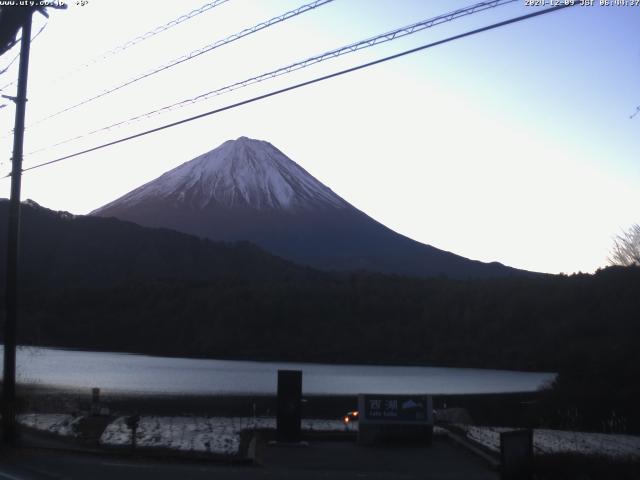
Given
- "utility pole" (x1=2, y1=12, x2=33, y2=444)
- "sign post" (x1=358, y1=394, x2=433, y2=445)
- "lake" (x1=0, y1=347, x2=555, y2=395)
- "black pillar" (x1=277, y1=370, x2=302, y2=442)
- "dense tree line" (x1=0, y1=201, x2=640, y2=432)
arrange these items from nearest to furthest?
1. "black pillar" (x1=277, y1=370, x2=302, y2=442)
2. "sign post" (x1=358, y1=394, x2=433, y2=445)
3. "utility pole" (x1=2, y1=12, x2=33, y2=444)
4. "lake" (x1=0, y1=347, x2=555, y2=395)
5. "dense tree line" (x1=0, y1=201, x2=640, y2=432)

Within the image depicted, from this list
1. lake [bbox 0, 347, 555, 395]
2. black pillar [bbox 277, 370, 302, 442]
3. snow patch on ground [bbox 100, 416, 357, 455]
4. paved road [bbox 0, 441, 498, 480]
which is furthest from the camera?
lake [bbox 0, 347, 555, 395]

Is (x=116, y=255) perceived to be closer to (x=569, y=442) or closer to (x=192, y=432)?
(x=192, y=432)

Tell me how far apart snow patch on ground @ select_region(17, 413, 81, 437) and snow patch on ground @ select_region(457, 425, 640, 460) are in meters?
8.15

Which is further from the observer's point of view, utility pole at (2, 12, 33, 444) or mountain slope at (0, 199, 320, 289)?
mountain slope at (0, 199, 320, 289)

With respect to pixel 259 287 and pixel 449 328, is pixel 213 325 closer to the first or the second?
pixel 259 287

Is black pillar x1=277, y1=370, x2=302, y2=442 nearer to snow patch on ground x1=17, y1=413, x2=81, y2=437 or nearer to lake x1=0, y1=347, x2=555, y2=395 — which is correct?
snow patch on ground x1=17, y1=413, x2=81, y2=437

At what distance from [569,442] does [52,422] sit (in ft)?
35.1

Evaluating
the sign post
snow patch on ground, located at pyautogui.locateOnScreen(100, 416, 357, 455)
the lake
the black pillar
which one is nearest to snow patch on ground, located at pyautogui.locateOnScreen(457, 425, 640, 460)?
the sign post

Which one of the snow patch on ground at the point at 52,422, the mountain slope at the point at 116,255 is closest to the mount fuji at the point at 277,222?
the mountain slope at the point at 116,255

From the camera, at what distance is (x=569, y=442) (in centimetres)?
1825

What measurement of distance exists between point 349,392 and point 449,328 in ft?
147

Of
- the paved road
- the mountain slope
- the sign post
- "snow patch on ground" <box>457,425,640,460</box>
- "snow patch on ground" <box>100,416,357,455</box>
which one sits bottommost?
the paved road

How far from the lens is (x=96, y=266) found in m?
107

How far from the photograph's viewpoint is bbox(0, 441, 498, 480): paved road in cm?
1388
